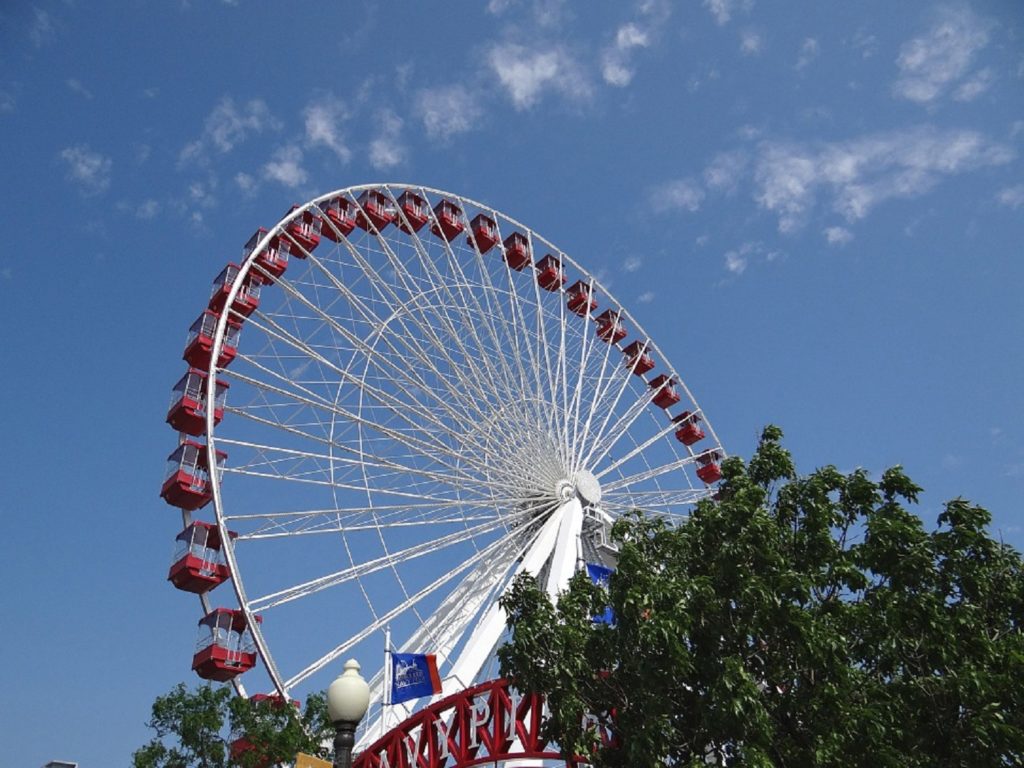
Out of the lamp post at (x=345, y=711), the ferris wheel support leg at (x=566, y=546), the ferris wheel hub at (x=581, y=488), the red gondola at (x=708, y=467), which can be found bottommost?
the lamp post at (x=345, y=711)

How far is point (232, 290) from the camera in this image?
23703mm

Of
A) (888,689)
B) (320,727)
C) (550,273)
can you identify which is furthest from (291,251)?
(888,689)

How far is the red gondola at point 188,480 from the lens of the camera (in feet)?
76.1

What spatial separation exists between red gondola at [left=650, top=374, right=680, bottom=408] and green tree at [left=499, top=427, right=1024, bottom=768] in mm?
20863

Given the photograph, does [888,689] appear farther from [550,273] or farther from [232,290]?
[550,273]

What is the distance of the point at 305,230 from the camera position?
87.8ft

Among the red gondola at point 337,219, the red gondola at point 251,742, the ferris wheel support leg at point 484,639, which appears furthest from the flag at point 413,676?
the red gondola at point 337,219

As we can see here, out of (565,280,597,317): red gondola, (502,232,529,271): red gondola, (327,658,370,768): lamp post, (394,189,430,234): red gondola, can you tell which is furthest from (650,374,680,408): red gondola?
(327,658,370,768): lamp post

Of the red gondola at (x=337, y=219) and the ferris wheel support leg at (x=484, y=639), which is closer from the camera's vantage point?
the ferris wheel support leg at (x=484, y=639)

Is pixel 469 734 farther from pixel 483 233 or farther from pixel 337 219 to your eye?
pixel 483 233

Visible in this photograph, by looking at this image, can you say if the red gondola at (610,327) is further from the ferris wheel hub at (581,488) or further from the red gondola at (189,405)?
the red gondola at (189,405)

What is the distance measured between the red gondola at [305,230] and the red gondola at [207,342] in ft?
10.1

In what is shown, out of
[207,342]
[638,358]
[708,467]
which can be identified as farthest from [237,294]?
[708,467]

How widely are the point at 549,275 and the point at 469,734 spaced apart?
1931 cm
